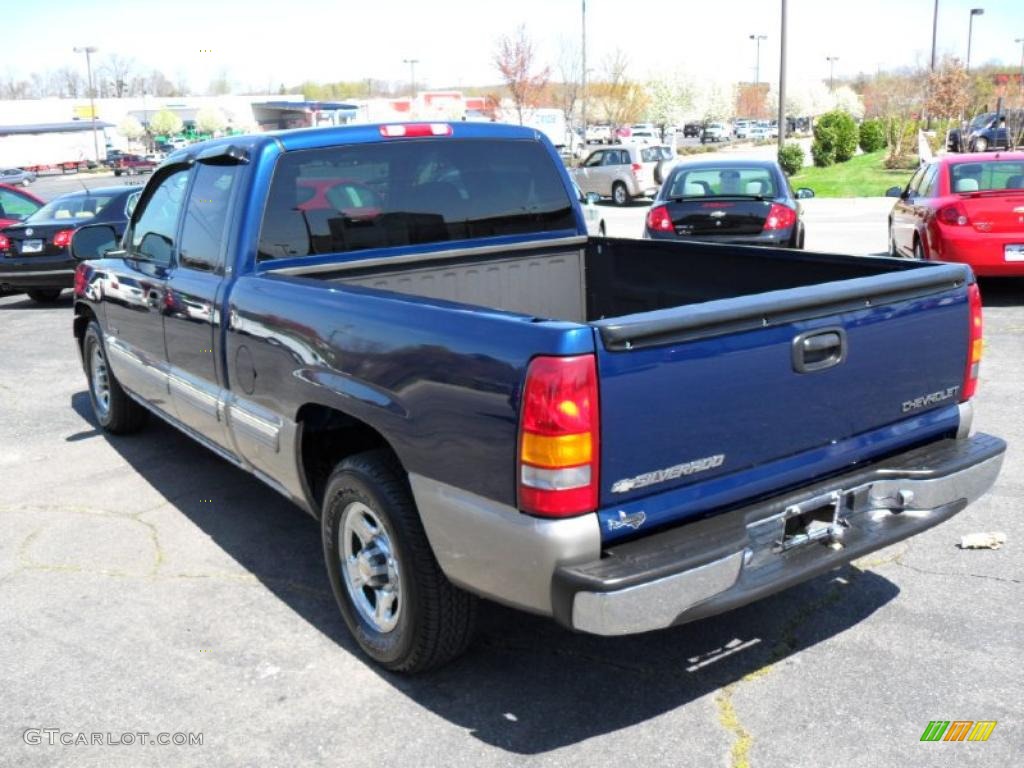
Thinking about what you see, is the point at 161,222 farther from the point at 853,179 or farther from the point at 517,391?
the point at 853,179

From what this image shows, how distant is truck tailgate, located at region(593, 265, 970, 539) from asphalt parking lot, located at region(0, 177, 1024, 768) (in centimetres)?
21

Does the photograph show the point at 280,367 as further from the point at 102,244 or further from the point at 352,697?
the point at 102,244

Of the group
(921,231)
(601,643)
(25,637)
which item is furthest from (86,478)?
(921,231)

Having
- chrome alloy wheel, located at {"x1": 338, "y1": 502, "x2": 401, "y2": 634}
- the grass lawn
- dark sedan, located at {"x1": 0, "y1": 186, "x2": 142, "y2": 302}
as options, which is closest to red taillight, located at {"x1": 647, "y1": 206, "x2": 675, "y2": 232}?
dark sedan, located at {"x1": 0, "y1": 186, "x2": 142, "y2": 302}

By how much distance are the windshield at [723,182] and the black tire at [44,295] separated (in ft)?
28.0

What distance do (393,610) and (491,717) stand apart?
1.80ft

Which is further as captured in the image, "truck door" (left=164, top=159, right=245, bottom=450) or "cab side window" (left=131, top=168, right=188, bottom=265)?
"cab side window" (left=131, top=168, right=188, bottom=265)

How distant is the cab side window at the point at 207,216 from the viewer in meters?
4.63

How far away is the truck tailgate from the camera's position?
2910 mm

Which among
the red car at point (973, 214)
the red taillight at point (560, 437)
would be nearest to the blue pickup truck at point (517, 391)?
the red taillight at point (560, 437)

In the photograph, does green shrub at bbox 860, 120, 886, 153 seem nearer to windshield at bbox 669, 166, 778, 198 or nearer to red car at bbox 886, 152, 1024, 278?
windshield at bbox 669, 166, 778, 198

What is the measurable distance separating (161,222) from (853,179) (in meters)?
25.9

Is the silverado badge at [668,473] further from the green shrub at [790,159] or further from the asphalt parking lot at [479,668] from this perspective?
the green shrub at [790,159]

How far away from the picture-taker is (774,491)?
3.31 meters
